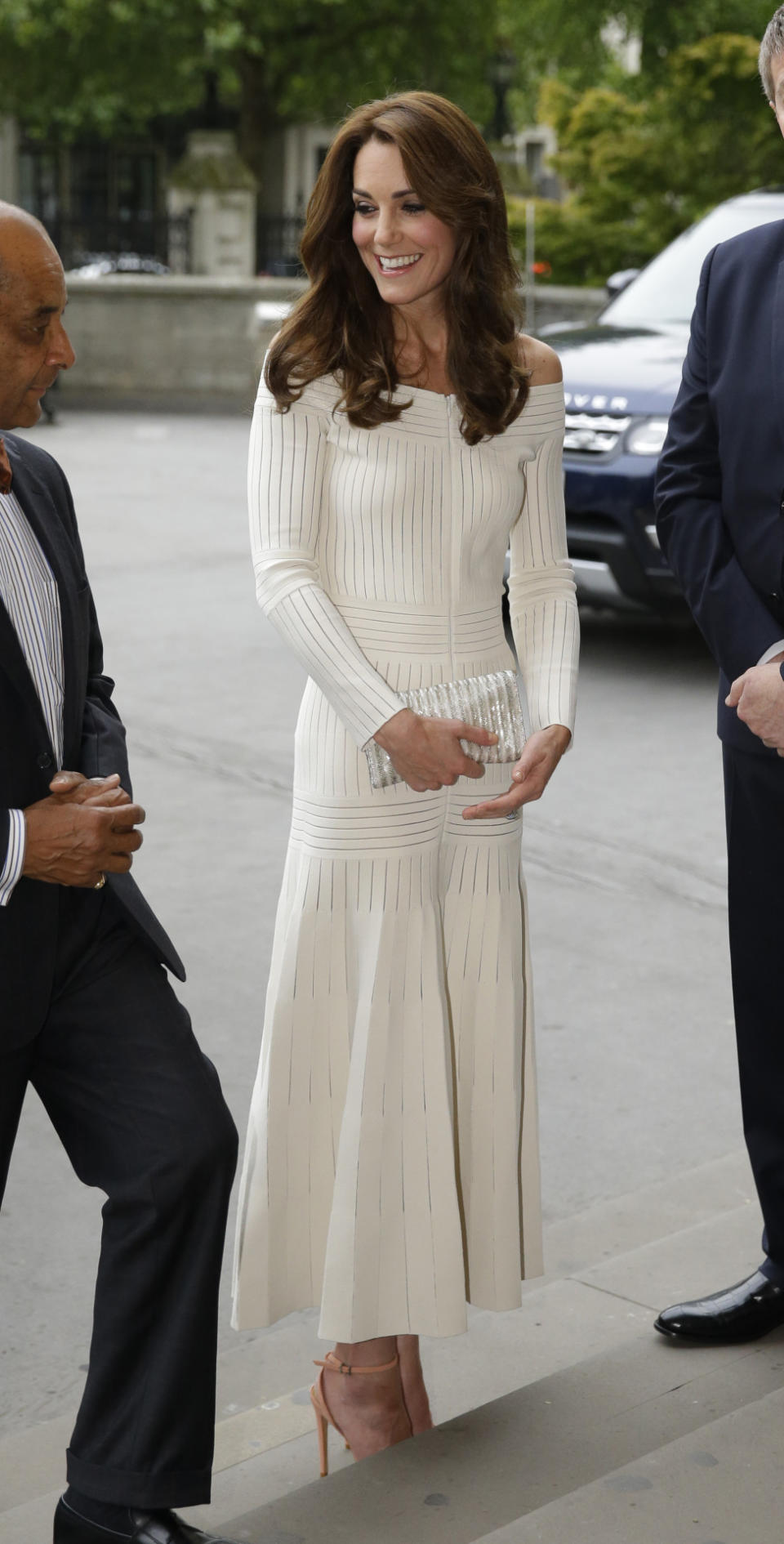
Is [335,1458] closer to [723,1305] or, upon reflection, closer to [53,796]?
[723,1305]

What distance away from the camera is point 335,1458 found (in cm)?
312

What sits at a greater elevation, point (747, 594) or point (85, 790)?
point (747, 594)

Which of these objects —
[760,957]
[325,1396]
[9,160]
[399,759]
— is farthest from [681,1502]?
[9,160]

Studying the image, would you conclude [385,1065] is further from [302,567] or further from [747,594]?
[747,594]

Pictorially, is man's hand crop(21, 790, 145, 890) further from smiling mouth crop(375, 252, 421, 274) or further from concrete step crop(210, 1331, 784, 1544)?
concrete step crop(210, 1331, 784, 1544)

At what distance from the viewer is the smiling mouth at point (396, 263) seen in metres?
2.73

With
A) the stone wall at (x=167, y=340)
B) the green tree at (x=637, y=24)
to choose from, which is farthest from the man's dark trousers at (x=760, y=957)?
the green tree at (x=637, y=24)

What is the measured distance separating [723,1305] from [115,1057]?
1.31 metres

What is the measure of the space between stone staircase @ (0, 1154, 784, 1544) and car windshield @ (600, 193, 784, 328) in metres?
6.88

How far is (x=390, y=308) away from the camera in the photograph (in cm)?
286

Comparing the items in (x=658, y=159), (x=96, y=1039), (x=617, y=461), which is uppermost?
(x=658, y=159)

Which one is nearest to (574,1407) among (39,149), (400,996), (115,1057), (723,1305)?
(723,1305)

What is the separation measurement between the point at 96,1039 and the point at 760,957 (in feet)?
4.03

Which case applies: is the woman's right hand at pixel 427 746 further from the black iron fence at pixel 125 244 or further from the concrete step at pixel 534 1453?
the black iron fence at pixel 125 244
